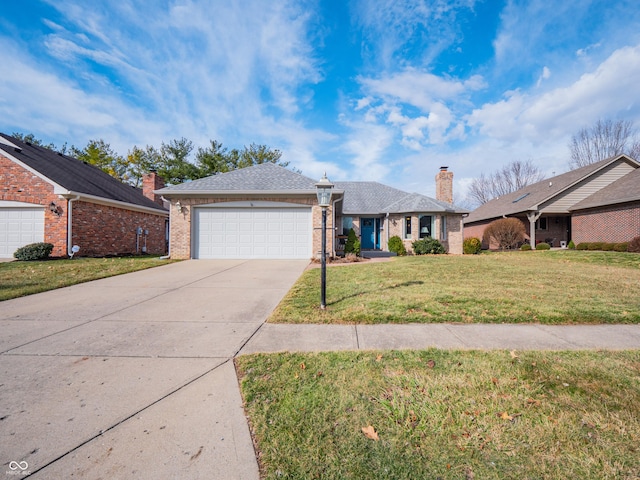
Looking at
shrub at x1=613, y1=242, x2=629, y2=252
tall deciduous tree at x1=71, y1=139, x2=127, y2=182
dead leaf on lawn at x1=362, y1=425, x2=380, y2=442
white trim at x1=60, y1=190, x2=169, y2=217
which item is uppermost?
tall deciduous tree at x1=71, y1=139, x2=127, y2=182

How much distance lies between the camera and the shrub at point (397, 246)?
607 inches

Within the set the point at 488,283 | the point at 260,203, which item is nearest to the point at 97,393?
the point at 488,283

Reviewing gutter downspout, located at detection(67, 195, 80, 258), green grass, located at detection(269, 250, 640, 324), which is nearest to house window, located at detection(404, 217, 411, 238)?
green grass, located at detection(269, 250, 640, 324)

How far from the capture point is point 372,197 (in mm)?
20344

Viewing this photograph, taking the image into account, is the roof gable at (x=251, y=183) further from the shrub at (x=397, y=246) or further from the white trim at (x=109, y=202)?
the shrub at (x=397, y=246)

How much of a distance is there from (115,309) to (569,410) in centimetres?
596

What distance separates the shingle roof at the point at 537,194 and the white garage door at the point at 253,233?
1598cm

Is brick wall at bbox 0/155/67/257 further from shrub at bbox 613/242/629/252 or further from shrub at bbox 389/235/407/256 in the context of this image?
shrub at bbox 613/242/629/252

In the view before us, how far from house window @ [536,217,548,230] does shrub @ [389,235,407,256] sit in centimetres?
1178

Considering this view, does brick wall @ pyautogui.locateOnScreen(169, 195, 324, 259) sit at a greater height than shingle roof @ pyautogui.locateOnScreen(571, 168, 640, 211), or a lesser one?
lesser

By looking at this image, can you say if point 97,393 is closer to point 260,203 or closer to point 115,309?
point 115,309

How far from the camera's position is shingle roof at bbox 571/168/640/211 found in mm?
13955

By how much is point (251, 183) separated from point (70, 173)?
9997 millimetres

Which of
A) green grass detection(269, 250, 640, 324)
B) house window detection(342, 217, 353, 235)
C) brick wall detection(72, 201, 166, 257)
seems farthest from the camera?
house window detection(342, 217, 353, 235)
